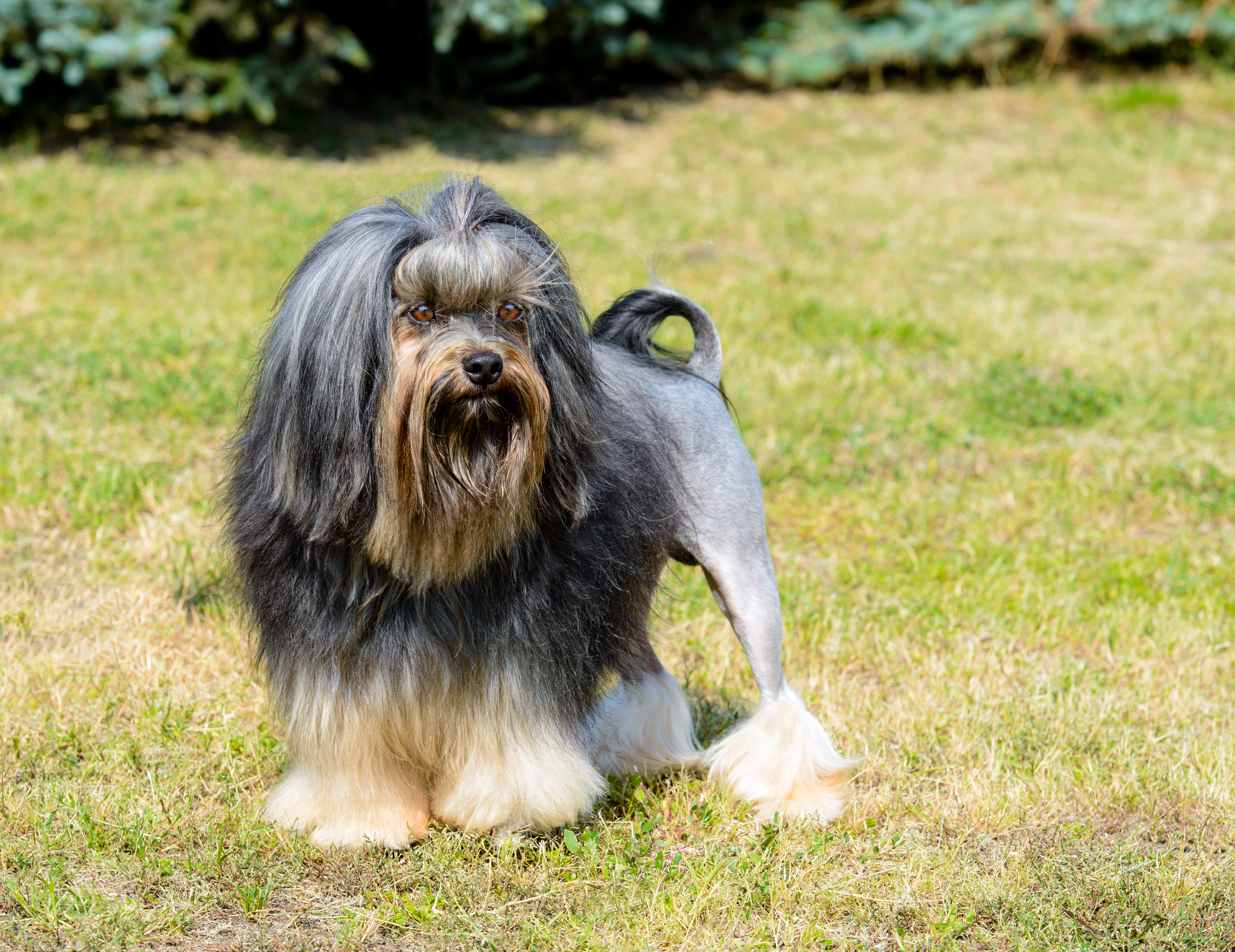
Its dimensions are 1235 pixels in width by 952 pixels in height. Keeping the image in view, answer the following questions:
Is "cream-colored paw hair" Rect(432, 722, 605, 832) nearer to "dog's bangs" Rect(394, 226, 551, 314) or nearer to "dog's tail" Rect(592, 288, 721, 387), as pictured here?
"dog's bangs" Rect(394, 226, 551, 314)

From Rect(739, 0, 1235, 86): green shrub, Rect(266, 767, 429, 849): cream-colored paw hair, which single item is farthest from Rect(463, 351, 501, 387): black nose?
Rect(739, 0, 1235, 86): green shrub

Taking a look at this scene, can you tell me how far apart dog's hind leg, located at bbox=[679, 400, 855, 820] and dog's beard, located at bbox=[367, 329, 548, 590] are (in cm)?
81

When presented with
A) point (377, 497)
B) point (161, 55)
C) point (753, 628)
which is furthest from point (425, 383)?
point (161, 55)

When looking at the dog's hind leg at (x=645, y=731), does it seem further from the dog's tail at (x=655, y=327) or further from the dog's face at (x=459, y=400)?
the dog's face at (x=459, y=400)

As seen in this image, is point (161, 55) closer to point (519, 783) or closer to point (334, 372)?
point (334, 372)

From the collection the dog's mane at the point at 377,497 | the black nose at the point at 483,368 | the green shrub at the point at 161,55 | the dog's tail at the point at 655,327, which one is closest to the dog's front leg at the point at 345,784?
the dog's mane at the point at 377,497

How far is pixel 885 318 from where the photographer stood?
7.98 meters

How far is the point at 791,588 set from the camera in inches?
199

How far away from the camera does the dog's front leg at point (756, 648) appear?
142 inches

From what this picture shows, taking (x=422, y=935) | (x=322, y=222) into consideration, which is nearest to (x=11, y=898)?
(x=422, y=935)

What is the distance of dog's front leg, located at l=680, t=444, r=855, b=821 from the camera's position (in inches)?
142

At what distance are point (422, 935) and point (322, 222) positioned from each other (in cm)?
696

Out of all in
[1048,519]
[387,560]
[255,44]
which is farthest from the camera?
[255,44]

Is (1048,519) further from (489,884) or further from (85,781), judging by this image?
(85,781)
